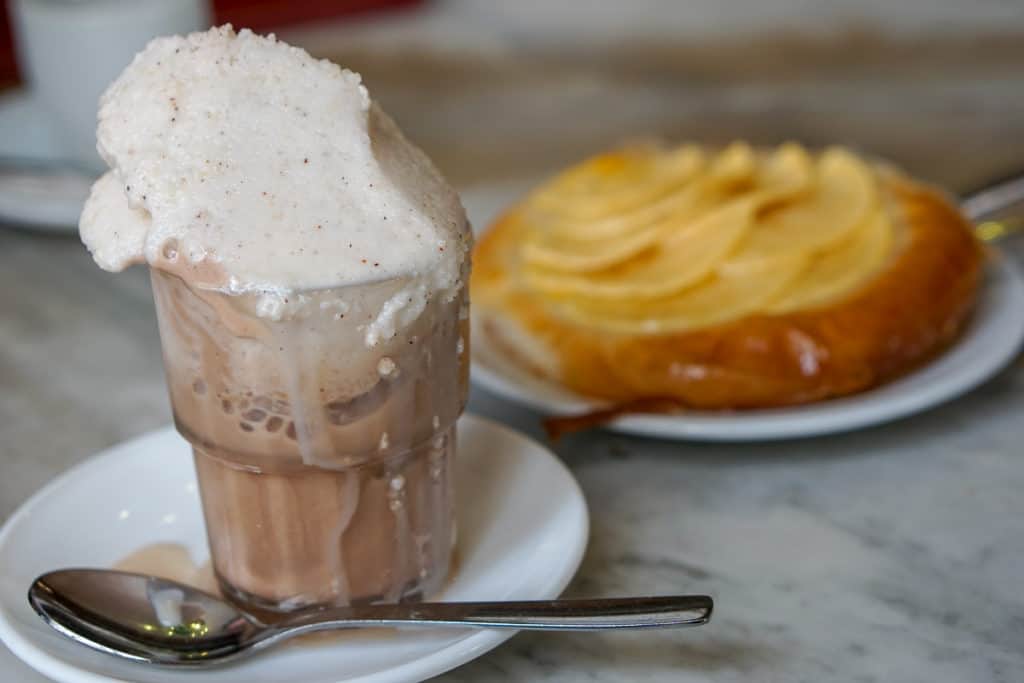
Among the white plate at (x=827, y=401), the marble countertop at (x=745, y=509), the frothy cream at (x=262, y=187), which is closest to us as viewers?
the frothy cream at (x=262, y=187)

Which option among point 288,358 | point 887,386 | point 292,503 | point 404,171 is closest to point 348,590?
point 292,503

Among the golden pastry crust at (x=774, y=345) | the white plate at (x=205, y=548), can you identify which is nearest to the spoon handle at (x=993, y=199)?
the golden pastry crust at (x=774, y=345)

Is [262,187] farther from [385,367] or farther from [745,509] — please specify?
[745,509]

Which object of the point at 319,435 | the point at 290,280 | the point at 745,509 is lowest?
the point at 745,509

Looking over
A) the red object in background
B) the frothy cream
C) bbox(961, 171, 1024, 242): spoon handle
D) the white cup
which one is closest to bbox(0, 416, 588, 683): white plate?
the frothy cream

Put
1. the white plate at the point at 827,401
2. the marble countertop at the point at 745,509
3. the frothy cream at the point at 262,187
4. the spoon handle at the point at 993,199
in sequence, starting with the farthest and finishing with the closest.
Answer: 1. the spoon handle at the point at 993,199
2. the white plate at the point at 827,401
3. the marble countertop at the point at 745,509
4. the frothy cream at the point at 262,187

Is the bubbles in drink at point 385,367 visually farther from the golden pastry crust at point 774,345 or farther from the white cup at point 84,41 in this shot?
the white cup at point 84,41

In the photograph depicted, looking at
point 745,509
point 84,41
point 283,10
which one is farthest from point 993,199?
point 283,10
